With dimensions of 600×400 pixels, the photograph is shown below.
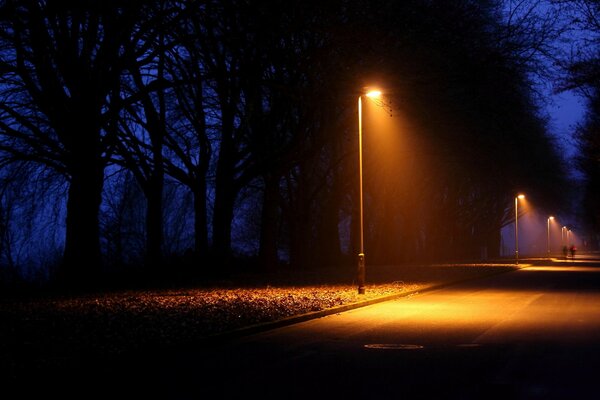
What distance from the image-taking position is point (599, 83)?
95.7 ft

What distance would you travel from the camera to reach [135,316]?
1758cm

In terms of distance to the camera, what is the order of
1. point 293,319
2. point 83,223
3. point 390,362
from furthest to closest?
point 83,223
point 293,319
point 390,362

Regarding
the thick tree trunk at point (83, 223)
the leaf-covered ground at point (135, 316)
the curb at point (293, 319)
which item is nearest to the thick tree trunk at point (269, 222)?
the leaf-covered ground at point (135, 316)

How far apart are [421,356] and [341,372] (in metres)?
1.98

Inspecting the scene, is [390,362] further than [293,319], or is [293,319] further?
[293,319]

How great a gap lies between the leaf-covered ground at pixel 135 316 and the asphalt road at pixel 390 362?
0.92 m

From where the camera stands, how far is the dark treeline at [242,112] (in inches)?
825

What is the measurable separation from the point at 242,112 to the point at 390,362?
95.3ft

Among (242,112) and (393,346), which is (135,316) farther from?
(242,112)

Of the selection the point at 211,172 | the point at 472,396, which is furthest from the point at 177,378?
the point at 211,172

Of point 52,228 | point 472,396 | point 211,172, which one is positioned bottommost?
point 472,396

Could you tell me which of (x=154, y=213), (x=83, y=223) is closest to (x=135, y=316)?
(x=83, y=223)

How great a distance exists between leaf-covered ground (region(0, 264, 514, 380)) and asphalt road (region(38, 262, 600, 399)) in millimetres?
917

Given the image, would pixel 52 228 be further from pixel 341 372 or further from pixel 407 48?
pixel 341 372
